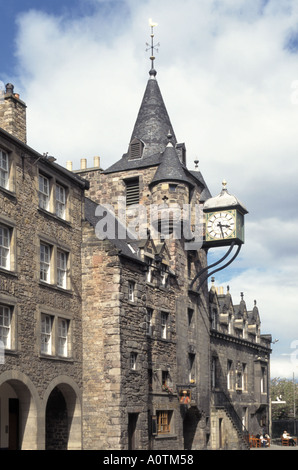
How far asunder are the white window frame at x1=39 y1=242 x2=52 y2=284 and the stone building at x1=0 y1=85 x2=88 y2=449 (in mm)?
38

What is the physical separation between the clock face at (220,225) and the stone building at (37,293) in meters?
10.9

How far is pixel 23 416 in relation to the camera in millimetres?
27297

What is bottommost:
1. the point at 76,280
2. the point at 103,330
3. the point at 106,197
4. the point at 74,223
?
the point at 103,330

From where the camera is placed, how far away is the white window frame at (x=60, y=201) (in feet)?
101

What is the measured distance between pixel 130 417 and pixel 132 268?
612 centimetres

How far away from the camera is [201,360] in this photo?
140 feet

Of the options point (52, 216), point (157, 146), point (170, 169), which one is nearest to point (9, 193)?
point (52, 216)

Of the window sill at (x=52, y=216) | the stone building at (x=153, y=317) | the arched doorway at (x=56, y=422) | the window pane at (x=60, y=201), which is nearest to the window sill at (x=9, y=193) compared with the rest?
the window sill at (x=52, y=216)

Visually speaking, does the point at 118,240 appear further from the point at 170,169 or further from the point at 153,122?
the point at 153,122

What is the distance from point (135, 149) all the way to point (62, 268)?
14842 mm

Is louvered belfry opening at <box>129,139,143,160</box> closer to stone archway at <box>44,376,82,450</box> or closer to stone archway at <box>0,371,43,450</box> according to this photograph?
stone archway at <box>44,376,82,450</box>
